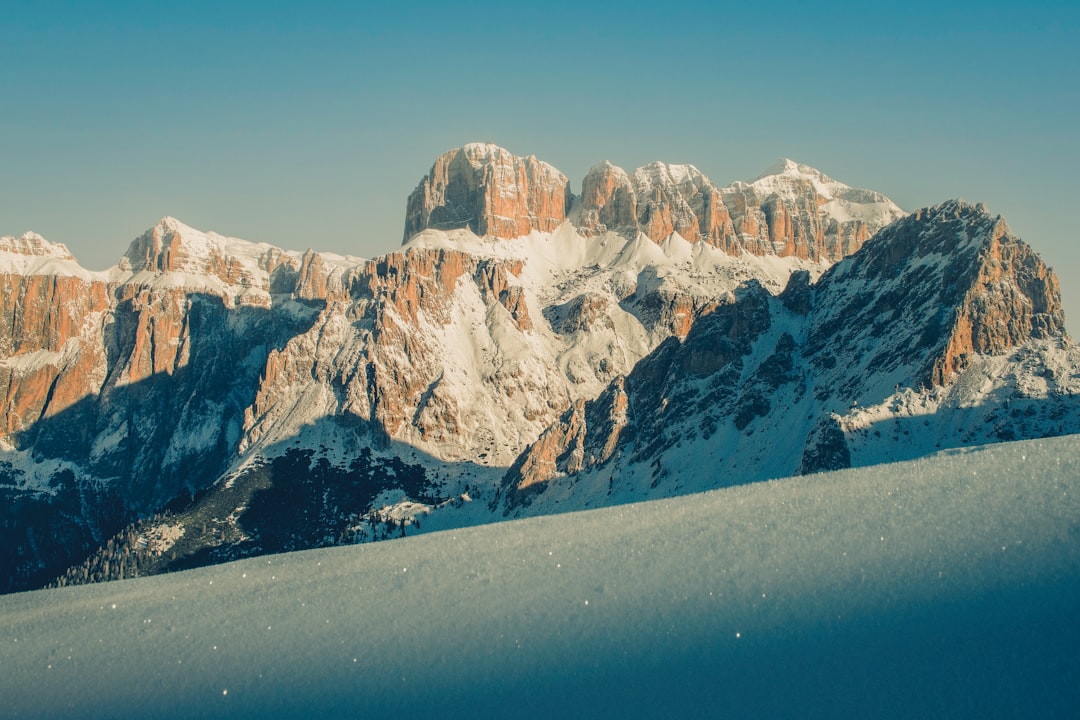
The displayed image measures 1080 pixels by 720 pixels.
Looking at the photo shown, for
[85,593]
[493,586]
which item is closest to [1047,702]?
[493,586]

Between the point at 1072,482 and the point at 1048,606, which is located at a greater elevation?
the point at 1072,482

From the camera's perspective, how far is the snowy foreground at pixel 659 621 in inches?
1082

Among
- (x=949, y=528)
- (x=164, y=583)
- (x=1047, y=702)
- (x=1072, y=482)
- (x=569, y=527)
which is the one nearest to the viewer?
(x=1047, y=702)

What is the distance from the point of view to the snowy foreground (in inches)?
1082

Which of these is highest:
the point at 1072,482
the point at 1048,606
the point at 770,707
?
the point at 1072,482

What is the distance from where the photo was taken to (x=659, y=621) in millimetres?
31266

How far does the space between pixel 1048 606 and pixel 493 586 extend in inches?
706

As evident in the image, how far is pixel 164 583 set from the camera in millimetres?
44875

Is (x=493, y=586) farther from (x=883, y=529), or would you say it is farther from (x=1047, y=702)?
(x=1047, y=702)

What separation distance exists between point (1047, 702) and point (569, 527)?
805 inches

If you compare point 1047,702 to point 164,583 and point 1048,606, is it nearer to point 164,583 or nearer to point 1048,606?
point 1048,606

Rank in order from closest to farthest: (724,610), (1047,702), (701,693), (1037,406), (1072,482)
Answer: (1047,702) → (701,693) → (724,610) → (1072,482) → (1037,406)

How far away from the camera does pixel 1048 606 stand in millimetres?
28953

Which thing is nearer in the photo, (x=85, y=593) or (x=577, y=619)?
(x=577, y=619)
